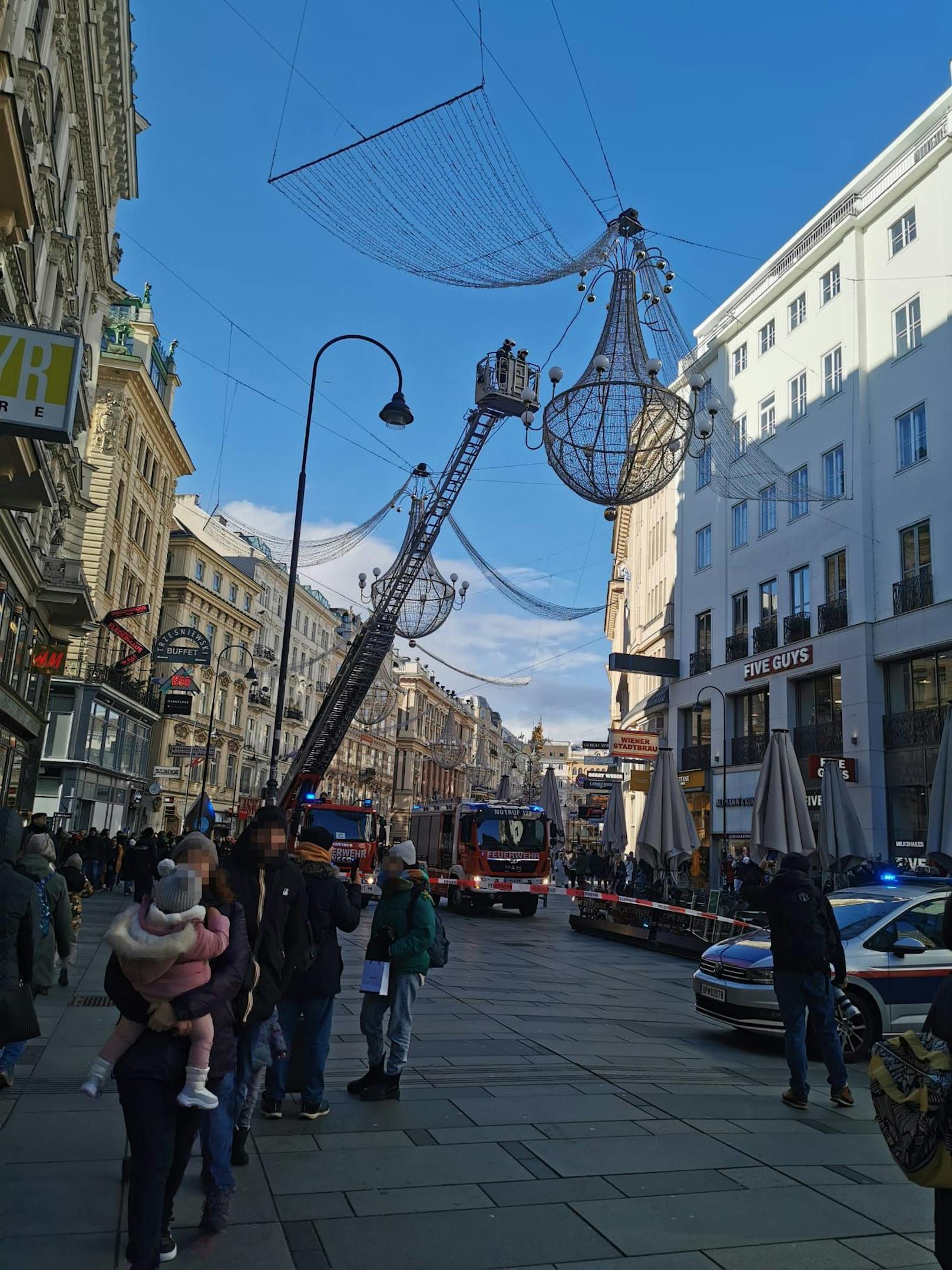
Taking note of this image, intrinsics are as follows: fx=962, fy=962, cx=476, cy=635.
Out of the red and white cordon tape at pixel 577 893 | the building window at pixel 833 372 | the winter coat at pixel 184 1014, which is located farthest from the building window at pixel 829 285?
the winter coat at pixel 184 1014

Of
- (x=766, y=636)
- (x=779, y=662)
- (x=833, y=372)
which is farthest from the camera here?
(x=766, y=636)

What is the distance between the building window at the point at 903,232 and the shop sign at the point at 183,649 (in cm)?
2428

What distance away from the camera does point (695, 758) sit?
36562 mm

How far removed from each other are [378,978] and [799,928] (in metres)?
3.27

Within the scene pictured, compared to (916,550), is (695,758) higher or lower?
lower

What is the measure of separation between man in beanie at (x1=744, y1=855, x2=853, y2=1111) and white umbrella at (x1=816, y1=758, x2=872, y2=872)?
11.6 meters

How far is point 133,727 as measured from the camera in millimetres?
42219

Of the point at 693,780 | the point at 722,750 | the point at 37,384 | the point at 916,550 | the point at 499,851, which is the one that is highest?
the point at 916,550

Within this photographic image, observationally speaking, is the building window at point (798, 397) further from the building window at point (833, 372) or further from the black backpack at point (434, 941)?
the black backpack at point (434, 941)

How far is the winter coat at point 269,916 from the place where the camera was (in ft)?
18.1

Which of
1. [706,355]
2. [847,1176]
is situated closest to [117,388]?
[706,355]

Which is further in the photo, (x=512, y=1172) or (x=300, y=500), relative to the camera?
(x=300, y=500)

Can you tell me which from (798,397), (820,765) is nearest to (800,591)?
(798,397)

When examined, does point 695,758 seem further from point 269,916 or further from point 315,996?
point 269,916
